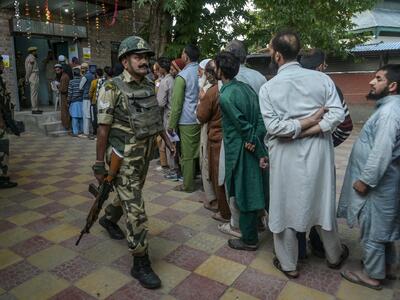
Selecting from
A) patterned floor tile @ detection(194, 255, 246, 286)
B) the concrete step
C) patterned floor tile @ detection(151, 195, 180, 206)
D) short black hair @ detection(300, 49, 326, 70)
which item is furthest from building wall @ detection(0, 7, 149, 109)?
patterned floor tile @ detection(194, 255, 246, 286)

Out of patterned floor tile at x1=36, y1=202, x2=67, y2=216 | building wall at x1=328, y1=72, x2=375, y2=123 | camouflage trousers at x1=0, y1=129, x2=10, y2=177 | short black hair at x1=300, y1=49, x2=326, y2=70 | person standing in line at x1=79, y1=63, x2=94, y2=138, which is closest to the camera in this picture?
short black hair at x1=300, y1=49, x2=326, y2=70

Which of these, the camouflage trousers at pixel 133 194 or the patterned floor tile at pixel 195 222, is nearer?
the camouflage trousers at pixel 133 194

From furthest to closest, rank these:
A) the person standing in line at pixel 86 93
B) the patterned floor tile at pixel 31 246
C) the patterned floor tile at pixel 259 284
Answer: the person standing in line at pixel 86 93 → the patterned floor tile at pixel 31 246 → the patterned floor tile at pixel 259 284

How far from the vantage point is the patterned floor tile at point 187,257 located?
297cm

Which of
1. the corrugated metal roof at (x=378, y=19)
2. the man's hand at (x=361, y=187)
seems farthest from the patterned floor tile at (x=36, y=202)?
the corrugated metal roof at (x=378, y=19)

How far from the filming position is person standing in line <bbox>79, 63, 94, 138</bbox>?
27.7ft

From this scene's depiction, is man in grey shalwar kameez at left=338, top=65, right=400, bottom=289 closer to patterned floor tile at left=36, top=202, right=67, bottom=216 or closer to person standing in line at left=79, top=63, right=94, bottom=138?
patterned floor tile at left=36, top=202, right=67, bottom=216

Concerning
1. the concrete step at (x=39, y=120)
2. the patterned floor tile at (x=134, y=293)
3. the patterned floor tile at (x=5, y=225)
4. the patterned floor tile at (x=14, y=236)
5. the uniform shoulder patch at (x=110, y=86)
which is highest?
the uniform shoulder patch at (x=110, y=86)

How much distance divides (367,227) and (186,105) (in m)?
2.69

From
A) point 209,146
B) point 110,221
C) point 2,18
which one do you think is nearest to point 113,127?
point 110,221

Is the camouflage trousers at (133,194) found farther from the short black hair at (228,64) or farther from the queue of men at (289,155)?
the short black hair at (228,64)

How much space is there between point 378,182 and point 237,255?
131 cm

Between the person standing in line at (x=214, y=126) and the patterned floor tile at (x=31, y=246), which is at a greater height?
the person standing in line at (x=214, y=126)

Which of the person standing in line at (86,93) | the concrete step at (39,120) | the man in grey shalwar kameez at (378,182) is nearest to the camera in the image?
the man in grey shalwar kameez at (378,182)
